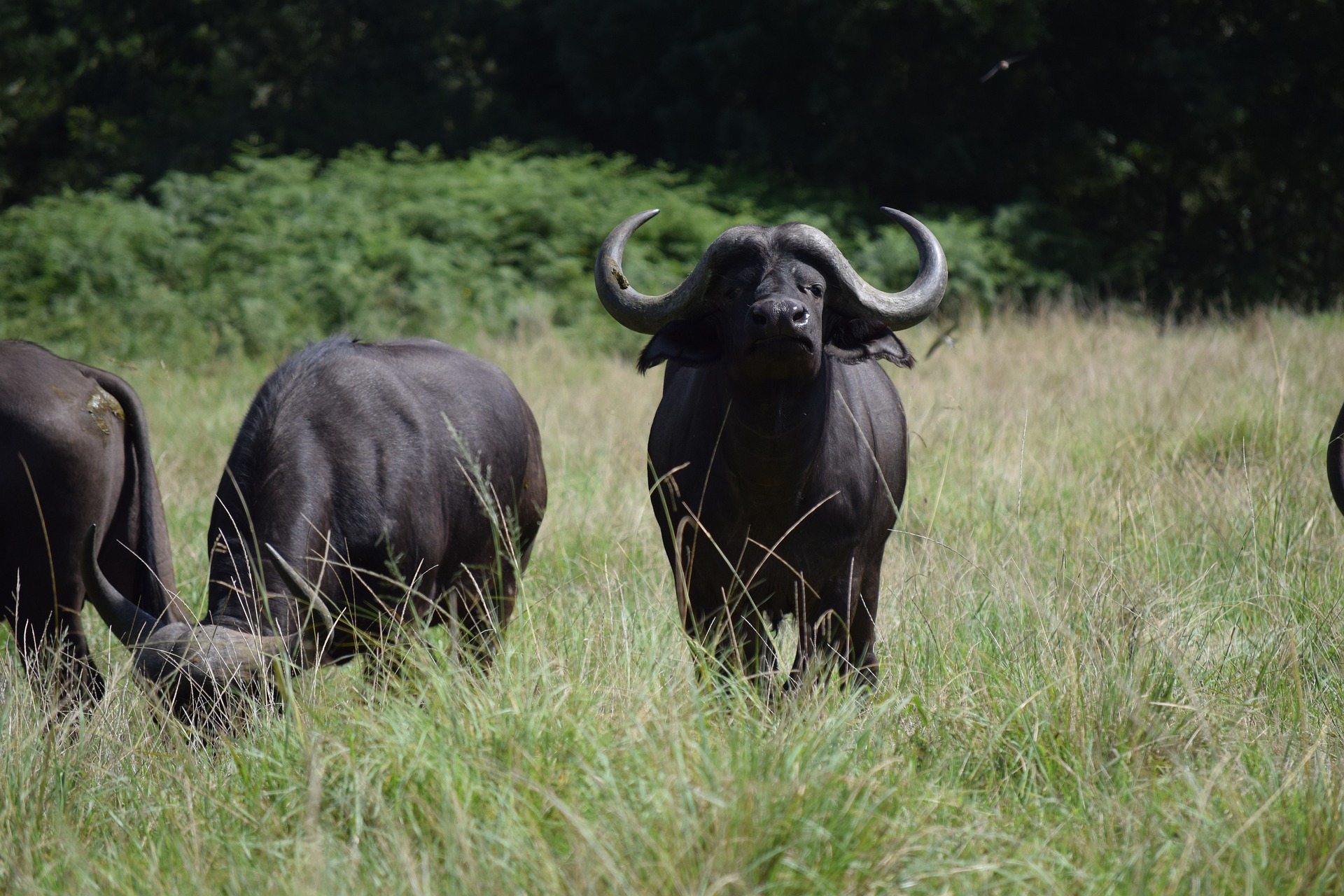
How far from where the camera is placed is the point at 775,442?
398cm

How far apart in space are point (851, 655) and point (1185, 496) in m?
2.39

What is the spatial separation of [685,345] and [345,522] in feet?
4.60

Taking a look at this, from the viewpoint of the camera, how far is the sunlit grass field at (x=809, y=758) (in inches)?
101

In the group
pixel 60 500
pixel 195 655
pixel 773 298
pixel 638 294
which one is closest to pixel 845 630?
pixel 773 298

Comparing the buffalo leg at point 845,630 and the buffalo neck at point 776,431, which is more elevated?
the buffalo neck at point 776,431

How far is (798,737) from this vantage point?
290 cm

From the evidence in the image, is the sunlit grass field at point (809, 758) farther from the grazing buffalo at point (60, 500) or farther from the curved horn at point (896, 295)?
the curved horn at point (896, 295)

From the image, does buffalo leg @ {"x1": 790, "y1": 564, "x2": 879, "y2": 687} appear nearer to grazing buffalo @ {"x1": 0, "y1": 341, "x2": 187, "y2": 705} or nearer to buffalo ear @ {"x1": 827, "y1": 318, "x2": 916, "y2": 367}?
buffalo ear @ {"x1": 827, "y1": 318, "x2": 916, "y2": 367}

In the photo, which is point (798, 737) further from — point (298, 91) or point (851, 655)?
point (298, 91)

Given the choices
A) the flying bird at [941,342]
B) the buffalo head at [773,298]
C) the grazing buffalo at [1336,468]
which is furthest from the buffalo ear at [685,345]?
the grazing buffalo at [1336,468]

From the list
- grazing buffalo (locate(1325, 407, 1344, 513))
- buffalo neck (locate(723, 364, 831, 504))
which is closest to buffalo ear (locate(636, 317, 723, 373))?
buffalo neck (locate(723, 364, 831, 504))

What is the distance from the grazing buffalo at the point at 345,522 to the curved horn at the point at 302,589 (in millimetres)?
10

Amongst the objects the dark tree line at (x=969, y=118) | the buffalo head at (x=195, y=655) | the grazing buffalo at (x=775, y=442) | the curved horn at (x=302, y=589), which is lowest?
the buffalo head at (x=195, y=655)

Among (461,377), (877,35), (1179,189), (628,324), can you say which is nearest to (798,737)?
(628,324)
